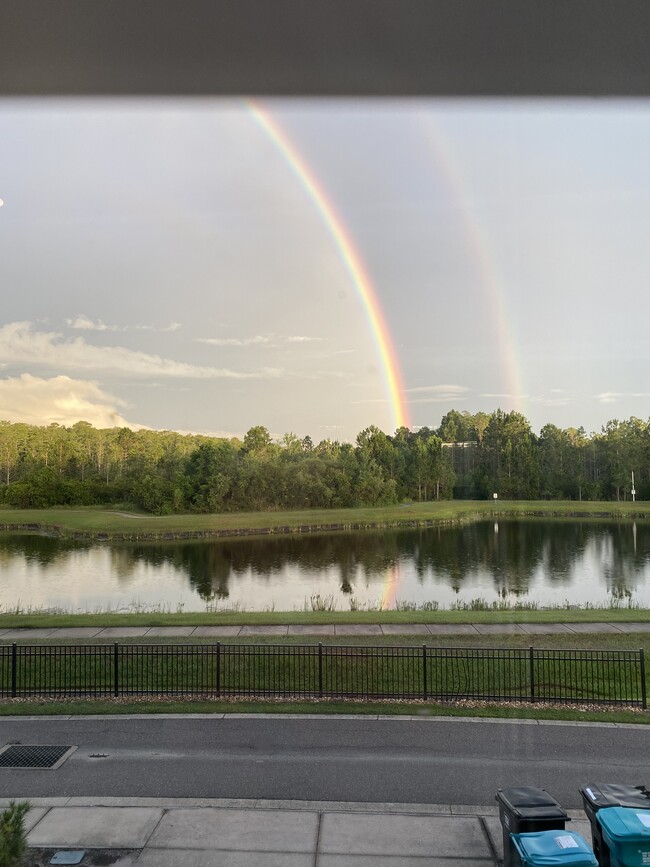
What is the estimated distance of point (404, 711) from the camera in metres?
10.5

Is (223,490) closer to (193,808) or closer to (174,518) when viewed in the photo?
(174,518)

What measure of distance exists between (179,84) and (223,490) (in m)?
87.2

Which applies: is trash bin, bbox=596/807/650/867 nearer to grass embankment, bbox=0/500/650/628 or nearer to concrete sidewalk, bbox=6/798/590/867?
concrete sidewalk, bbox=6/798/590/867

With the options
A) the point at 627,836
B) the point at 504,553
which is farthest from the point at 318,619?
the point at 504,553

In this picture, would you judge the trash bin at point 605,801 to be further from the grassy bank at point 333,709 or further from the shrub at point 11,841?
the shrub at point 11,841

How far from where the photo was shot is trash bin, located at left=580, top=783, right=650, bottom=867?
5.85 m

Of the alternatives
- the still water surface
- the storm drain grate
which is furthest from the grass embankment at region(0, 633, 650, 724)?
the still water surface

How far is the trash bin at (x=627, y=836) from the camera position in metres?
5.44

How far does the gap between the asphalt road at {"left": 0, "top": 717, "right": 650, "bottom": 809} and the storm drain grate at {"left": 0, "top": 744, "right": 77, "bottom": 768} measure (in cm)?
16

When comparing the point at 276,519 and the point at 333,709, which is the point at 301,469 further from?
the point at 333,709

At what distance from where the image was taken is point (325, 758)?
866cm

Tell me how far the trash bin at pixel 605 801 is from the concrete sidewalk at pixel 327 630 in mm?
8931

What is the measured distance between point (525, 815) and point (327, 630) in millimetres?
10305

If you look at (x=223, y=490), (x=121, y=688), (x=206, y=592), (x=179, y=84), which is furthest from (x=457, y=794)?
(x=223, y=490)
